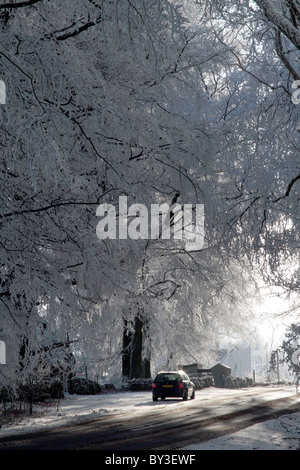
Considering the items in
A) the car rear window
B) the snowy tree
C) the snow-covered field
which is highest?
the snowy tree

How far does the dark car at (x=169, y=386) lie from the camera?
24797 millimetres

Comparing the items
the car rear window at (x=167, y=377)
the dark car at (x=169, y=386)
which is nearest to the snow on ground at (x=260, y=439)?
the dark car at (x=169, y=386)

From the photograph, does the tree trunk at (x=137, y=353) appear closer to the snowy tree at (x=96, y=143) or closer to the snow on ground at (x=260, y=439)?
the snowy tree at (x=96, y=143)

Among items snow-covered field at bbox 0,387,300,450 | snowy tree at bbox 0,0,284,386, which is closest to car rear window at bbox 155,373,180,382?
snow-covered field at bbox 0,387,300,450

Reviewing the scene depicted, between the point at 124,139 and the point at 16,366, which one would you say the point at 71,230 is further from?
the point at 16,366

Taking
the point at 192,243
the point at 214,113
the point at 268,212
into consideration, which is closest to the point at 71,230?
the point at 268,212

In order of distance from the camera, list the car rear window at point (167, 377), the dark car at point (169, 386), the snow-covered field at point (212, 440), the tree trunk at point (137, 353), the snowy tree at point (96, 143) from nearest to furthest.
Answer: the snowy tree at point (96, 143)
the snow-covered field at point (212, 440)
the dark car at point (169, 386)
the car rear window at point (167, 377)
the tree trunk at point (137, 353)

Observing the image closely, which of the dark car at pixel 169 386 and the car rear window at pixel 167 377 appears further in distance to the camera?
the car rear window at pixel 167 377

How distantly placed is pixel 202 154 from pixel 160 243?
9.14 meters

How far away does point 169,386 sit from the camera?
25094mm

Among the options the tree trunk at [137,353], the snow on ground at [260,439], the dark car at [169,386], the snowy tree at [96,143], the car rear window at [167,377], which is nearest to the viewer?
the snowy tree at [96,143]

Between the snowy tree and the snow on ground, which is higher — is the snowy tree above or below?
above

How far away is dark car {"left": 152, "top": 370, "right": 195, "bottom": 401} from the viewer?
2480 centimetres

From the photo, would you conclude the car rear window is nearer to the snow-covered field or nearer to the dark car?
the dark car
